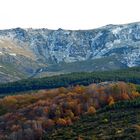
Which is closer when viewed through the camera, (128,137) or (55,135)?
(128,137)

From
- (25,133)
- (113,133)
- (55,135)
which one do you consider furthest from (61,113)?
(113,133)

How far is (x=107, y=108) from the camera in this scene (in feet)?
601

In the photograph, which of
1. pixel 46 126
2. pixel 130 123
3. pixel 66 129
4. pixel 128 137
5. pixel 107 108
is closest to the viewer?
pixel 128 137

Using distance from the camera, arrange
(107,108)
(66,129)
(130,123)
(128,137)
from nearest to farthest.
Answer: (128,137) → (130,123) → (66,129) → (107,108)

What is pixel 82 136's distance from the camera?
137125 millimetres

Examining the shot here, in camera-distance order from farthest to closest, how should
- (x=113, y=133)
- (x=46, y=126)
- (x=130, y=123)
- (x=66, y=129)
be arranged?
(x=46, y=126) → (x=66, y=129) → (x=130, y=123) → (x=113, y=133)

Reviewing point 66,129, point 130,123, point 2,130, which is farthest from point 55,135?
point 2,130

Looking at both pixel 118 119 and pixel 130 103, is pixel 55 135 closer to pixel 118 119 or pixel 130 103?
pixel 118 119

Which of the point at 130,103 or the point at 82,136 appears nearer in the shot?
the point at 82,136

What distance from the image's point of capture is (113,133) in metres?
134

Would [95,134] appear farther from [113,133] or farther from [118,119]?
[118,119]

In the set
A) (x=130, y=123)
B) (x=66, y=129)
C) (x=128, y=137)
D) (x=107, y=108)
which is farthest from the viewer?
(x=107, y=108)

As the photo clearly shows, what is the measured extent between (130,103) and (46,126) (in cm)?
3104

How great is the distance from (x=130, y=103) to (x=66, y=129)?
110 ft
